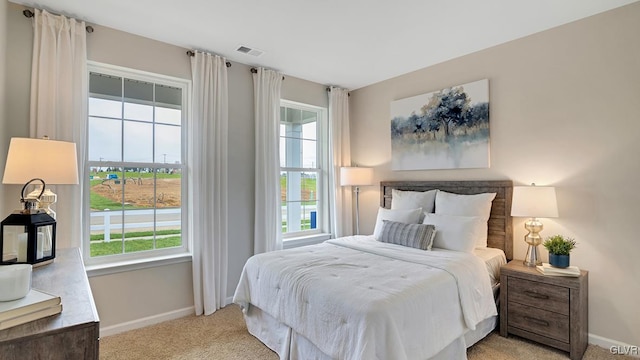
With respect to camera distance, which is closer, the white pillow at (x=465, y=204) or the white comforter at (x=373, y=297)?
the white comforter at (x=373, y=297)

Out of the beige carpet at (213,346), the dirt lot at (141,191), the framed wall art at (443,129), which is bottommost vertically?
the beige carpet at (213,346)

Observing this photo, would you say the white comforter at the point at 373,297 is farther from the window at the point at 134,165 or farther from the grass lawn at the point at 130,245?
the window at the point at 134,165

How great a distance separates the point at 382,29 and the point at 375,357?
99.5 inches

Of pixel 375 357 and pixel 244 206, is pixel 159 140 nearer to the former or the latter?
pixel 244 206

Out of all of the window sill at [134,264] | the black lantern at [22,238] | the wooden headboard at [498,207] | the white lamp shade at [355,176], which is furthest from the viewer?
the white lamp shade at [355,176]

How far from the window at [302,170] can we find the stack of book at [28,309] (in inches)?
121

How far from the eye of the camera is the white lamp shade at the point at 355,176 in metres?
4.10

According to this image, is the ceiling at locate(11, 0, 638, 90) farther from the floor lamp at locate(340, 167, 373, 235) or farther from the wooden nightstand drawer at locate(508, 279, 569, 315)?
the wooden nightstand drawer at locate(508, 279, 569, 315)

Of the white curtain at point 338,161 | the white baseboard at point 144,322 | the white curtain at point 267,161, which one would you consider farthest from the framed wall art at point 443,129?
the white baseboard at point 144,322

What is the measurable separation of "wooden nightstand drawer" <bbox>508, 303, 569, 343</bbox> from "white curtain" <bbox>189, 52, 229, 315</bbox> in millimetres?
2697

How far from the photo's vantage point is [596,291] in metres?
2.55

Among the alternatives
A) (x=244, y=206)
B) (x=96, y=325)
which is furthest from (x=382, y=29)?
(x=96, y=325)

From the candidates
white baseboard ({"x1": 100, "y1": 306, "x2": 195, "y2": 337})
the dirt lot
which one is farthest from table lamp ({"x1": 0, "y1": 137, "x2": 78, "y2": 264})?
white baseboard ({"x1": 100, "y1": 306, "x2": 195, "y2": 337})

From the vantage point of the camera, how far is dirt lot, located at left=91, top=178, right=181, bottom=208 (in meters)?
2.86
